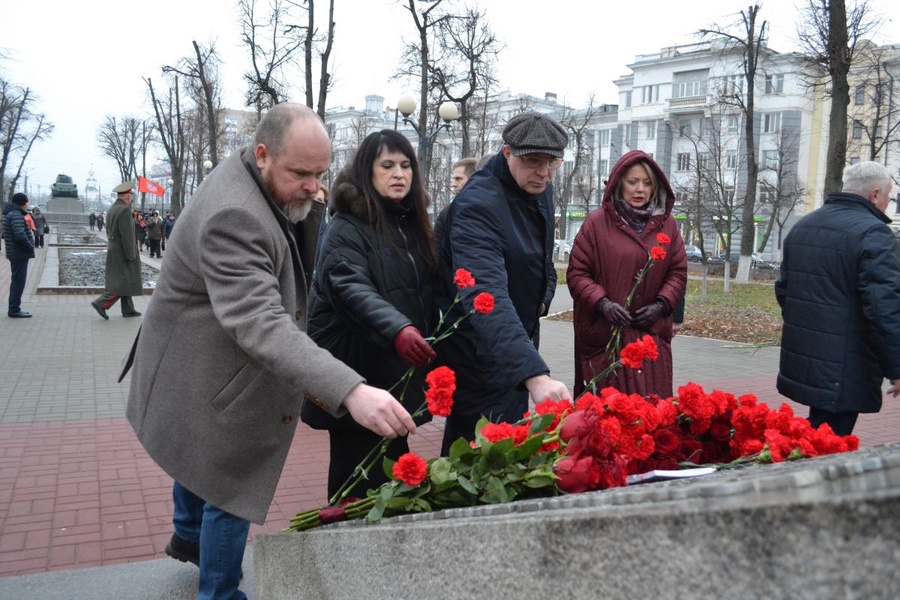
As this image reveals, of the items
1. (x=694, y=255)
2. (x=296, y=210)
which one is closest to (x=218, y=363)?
(x=296, y=210)

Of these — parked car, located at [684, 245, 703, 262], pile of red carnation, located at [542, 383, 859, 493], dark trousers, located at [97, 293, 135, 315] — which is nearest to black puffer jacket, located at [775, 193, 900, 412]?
pile of red carnation, located at [542, 383, 859, 493]

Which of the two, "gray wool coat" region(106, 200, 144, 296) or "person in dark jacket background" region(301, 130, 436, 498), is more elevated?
"person in dark jacket background" region(301, 130, 436, 498)

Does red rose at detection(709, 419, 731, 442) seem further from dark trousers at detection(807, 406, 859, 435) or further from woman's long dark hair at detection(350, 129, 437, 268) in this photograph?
Result: dark trousers at detection(807, 406, 859, 435)

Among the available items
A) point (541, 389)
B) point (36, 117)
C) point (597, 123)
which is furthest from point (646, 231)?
point (597, 123)

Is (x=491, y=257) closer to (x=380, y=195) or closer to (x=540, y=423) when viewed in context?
(x=380, y=195)

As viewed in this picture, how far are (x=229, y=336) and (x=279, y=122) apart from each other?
0.66 meters

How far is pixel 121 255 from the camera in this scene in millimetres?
11703

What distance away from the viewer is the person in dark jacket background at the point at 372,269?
3.06 m

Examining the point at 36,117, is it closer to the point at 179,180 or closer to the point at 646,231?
the point at 179,180

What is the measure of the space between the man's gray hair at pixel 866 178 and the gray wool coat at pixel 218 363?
114 inches

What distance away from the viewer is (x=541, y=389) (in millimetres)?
2348

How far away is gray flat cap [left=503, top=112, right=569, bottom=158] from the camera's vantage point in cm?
307

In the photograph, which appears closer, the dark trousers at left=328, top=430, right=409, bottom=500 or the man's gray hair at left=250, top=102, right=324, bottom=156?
the man's gray hair at left=250, top=102, right=324, bottom=156

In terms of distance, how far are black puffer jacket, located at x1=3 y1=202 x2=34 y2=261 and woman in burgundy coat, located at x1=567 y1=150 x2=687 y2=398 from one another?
1019 cm
